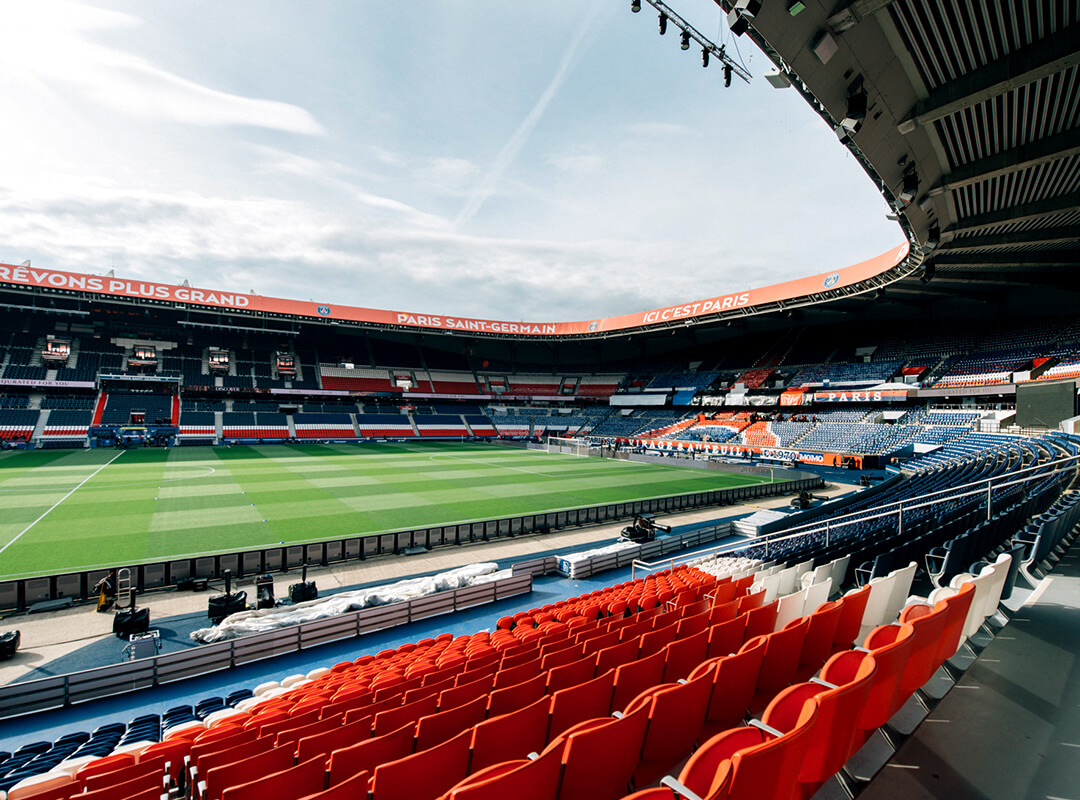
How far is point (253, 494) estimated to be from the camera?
80.8 feet

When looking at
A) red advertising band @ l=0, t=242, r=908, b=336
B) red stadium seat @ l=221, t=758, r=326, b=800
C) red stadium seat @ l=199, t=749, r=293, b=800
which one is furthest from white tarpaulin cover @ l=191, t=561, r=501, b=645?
red advertising band @ l=0, t=242, r=908, b=336

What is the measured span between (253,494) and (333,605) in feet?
52.0

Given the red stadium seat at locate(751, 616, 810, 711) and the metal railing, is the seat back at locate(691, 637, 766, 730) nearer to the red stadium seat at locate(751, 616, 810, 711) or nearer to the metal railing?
the red stadium seat at locate(751, 616, 810, 711)

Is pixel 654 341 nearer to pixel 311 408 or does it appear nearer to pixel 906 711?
pixel 311 408

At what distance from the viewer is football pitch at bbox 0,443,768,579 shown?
55.6ft

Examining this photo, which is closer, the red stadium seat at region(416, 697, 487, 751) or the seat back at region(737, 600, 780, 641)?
the red stadium seat at region(416, 697, 487, 751)

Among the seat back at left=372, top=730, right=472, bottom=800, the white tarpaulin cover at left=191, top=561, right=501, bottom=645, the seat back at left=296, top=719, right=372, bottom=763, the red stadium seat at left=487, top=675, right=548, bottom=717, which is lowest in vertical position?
the white tarpaulin cover at left=191, top=561, right=501, bottom=645

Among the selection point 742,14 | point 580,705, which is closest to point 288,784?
point 580,705

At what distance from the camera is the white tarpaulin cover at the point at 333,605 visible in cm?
1056

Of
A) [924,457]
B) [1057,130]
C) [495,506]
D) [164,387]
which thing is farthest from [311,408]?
[1057,130]

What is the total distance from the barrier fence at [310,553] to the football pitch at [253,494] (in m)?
2.02

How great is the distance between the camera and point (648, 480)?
3262 centimetres

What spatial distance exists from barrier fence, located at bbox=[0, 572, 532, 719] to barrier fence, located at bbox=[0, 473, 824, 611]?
418 centimetres

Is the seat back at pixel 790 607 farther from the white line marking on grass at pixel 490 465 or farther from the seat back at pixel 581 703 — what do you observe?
the white line marking on grass at pixel 490 465
